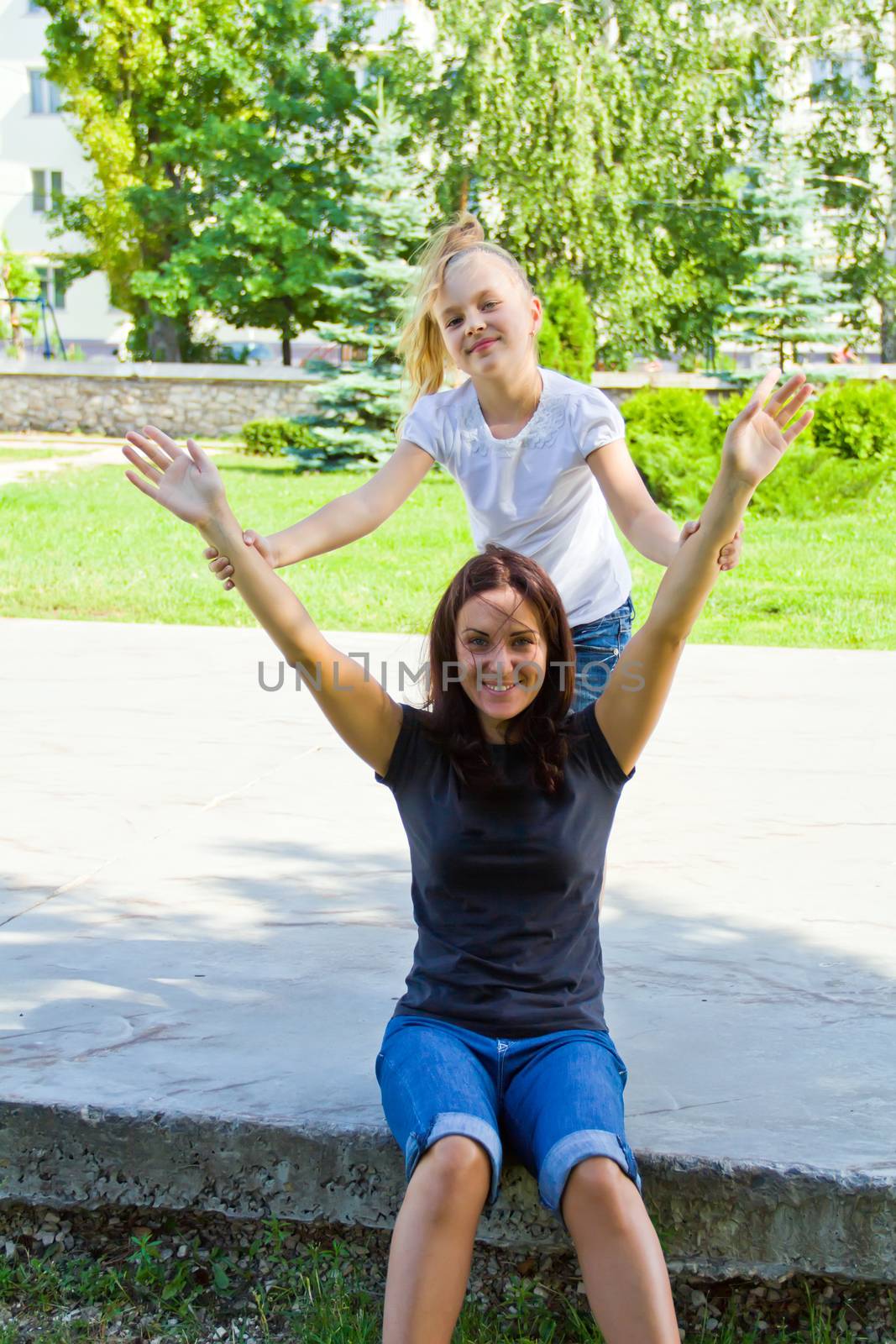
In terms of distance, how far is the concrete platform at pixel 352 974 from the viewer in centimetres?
217

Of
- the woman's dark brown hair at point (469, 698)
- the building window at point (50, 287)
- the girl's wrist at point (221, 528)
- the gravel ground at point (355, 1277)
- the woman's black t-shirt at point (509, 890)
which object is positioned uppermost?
the girl's wrist at point (221, 528)

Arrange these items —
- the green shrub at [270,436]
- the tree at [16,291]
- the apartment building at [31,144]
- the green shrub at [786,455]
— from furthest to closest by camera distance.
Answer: the apartment building at [31,144] < the tree at [16,291] < the green shrub at [270,436] < the green shrub at [786,455]

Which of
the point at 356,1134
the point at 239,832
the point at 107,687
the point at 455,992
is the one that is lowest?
the point at 107,687

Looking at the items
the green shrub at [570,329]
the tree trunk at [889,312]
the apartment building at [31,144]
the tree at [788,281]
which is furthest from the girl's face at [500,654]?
the apartment building at [31,144]

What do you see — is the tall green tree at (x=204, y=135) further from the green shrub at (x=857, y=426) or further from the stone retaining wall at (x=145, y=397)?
the green shrub at (x=857, y=426)

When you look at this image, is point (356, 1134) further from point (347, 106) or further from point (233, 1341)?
point (347, 106)

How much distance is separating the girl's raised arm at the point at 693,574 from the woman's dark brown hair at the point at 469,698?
90 millimetres

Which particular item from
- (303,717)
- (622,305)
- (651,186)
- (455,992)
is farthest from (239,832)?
(651,186)

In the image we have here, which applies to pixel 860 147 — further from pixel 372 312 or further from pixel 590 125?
pixel 372 312

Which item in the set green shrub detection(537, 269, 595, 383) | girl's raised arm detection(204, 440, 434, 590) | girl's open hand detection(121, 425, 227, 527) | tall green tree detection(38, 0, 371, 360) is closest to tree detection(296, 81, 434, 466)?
green shrub detection(537, 269, 595, 383)

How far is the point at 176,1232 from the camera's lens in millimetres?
2346

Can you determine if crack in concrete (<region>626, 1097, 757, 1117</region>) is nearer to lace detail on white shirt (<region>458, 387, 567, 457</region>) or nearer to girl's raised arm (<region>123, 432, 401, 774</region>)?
girl's raised arm (<region>123, 432, 401, 774</region>)

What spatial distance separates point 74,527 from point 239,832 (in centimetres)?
744

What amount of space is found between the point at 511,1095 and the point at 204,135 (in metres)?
23.2
